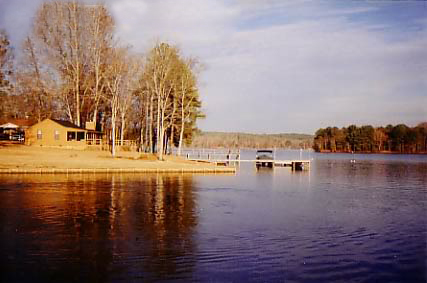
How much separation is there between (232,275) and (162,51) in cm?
4021

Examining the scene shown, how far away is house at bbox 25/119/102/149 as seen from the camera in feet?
155

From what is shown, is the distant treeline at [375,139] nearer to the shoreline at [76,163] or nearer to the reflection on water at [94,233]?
the shoreline at [76,163]

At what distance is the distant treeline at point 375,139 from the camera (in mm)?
132375

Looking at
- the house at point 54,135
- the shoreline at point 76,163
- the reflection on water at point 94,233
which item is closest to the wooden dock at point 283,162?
the shoreline at point 76,163

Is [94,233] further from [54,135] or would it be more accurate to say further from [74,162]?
[54,135]

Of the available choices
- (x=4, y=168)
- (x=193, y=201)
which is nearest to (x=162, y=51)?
(x=4, y=168)

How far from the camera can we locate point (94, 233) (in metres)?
14.0

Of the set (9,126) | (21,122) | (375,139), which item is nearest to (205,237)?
(9,126)

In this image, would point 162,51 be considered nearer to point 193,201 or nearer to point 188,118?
point 188,118

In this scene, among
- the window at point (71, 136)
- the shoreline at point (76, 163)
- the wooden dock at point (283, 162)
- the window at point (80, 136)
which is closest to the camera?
the shoreline at point (76, 163)

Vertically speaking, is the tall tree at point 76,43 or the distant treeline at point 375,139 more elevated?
the tall tree at point 76,43

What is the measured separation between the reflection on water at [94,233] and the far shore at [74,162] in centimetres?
1033

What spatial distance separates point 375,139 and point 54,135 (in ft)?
394

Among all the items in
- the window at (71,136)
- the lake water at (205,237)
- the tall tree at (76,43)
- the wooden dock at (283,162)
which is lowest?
the lake water at (205,237)
